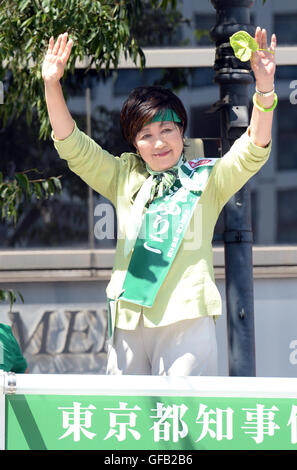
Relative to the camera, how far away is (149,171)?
3707 mm

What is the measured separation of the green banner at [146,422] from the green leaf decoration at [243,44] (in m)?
1.25

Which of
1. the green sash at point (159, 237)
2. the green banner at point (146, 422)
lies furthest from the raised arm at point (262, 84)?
the green banner at point (146, 422)

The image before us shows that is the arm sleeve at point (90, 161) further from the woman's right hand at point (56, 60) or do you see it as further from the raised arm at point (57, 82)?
the woman's right hand at point (56, 60)

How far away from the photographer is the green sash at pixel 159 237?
347 cm

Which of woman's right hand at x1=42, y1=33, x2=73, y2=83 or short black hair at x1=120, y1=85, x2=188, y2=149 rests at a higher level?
woman's right hand at x1=42, y1=33, x2=73, y2=83

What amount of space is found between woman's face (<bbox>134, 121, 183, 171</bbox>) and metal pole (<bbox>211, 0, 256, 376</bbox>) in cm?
51

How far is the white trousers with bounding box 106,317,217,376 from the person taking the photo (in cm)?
347

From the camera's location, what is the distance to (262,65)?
11.1 feet

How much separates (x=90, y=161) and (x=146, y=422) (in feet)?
3.75

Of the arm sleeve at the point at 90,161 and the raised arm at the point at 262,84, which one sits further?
the arm sleeve at the point at 90,161

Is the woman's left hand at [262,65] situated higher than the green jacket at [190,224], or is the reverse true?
the woman's left hand at [262,65]

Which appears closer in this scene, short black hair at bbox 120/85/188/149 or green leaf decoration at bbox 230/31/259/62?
green leaf decoration at bbox 230/31/259/62

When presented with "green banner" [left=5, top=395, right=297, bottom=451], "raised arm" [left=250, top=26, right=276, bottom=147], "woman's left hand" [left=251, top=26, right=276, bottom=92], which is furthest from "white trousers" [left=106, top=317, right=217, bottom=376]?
"woman's left hand" [left=251, top=26, right=276, bottom=92]

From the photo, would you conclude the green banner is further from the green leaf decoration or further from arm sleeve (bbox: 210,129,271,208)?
the green leaf decoration
